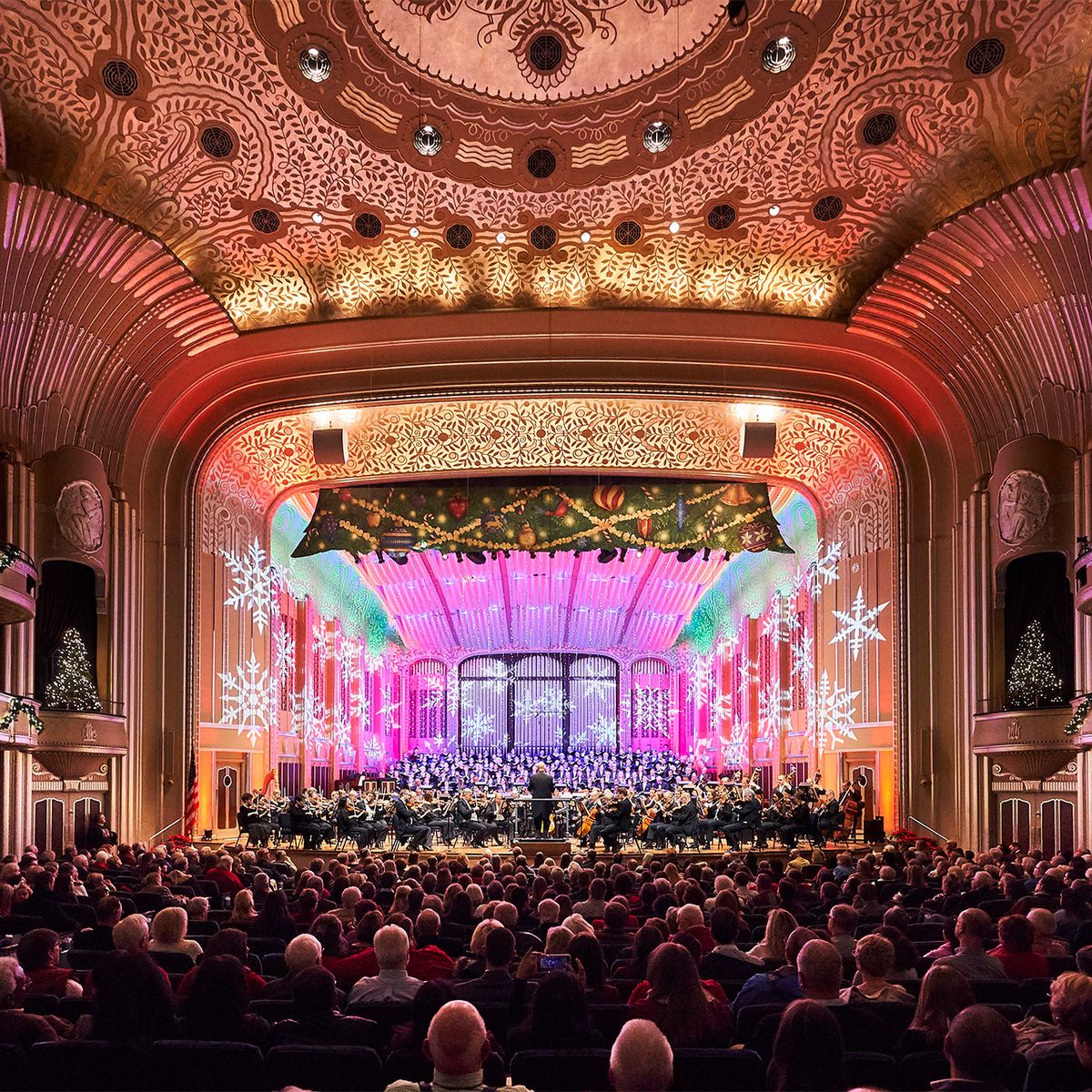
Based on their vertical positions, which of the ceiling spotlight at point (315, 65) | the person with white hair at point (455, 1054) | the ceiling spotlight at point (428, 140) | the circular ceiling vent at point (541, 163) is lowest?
the person with white hair at point (455, 1054)

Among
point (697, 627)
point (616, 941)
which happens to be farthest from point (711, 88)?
point (697, 627)

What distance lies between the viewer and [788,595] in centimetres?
2684

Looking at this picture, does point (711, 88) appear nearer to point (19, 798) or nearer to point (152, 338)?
point (152, 338)

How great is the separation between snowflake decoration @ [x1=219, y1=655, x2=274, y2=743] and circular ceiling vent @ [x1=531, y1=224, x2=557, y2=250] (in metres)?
9.19

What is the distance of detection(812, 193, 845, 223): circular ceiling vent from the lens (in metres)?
16.9

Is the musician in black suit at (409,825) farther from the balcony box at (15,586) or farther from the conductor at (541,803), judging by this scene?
Result: the balcony box at (15,586)

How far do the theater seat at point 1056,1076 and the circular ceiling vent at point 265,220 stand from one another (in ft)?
51.7

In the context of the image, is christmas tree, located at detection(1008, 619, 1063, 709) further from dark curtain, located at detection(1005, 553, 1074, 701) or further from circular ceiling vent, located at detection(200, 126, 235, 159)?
circular ceiling vent, located at detection(200, 126, 235, 159)

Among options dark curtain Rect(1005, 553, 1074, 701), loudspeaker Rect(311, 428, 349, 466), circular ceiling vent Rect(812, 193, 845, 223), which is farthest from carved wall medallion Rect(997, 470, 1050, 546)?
loudspeaker Rect(311, 428, 349, 466)

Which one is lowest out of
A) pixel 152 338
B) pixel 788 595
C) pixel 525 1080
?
pixel 525 1080

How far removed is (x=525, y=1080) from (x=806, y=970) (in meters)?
1.35

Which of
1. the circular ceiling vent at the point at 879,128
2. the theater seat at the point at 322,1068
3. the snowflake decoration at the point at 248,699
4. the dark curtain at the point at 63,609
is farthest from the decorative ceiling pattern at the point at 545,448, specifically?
the theater seat at the point at 322,1068

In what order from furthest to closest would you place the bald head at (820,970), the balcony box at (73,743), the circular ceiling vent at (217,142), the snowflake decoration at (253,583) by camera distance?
the snowflake decoration at (253,583) < the balcony box at (73,743) < the circular ceiling vent at (217,142) < the bald head at (820,970)

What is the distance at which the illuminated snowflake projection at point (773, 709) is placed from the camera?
26109mm
